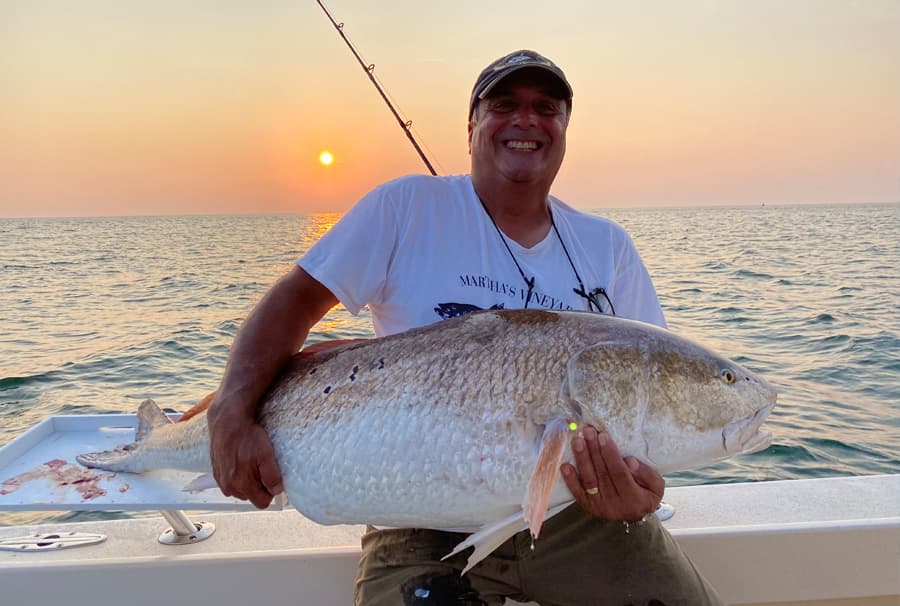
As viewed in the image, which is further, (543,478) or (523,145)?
(523,145)

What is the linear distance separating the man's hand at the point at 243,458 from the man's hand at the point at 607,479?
3.01 feet

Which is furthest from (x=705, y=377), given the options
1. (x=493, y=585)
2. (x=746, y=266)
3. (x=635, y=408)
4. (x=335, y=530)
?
(x=746, y=266)

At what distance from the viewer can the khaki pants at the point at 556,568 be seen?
7.21ft

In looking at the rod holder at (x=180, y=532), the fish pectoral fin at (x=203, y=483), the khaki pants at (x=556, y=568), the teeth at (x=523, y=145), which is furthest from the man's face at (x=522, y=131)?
the rod holder at (x=180, y=532)

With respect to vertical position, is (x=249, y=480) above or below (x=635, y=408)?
below

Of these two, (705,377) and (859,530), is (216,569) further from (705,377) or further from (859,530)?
(859,530)

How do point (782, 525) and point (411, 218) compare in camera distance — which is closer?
point (411, 218)

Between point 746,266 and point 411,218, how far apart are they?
1949 centimetres

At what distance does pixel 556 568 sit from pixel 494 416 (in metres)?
0.77

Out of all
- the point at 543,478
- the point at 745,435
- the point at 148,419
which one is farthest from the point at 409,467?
the point at 148,419

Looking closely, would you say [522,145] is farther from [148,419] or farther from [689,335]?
[689,335]

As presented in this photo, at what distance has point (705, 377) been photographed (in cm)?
197

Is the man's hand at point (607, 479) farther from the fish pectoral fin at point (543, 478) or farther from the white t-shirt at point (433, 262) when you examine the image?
the white t-shirt at point (433, 262)

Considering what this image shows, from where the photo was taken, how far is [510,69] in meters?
2.63
